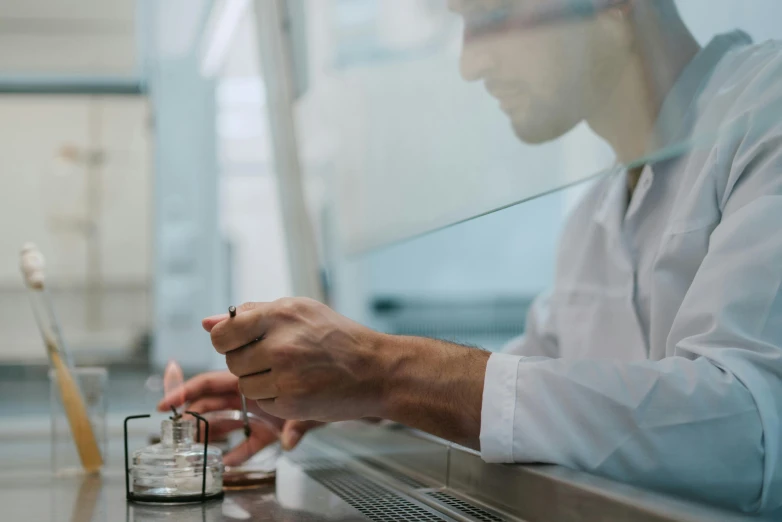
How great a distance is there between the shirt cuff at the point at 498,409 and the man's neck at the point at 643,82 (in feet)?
0.86

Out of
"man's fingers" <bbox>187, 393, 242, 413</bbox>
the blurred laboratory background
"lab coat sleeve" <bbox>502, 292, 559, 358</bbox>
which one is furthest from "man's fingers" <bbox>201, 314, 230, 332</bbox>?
the blurred laboratory background

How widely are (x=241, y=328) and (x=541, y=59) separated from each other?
43 cm

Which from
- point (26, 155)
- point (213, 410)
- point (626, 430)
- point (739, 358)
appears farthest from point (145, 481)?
point (26, 155)

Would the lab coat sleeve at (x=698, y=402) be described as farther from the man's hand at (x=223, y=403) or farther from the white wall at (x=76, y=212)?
the white wall at (x=76, y=212)

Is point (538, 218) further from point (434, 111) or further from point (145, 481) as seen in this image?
point (145, 481)

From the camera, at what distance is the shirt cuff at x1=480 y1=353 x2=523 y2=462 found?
894 mm

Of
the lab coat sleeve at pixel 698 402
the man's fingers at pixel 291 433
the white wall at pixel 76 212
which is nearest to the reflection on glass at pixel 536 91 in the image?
the lab coat sleeve at pixel 698 402

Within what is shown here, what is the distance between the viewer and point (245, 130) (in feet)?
9.38

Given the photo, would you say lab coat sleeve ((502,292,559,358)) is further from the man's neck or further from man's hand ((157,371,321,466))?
the man's neck

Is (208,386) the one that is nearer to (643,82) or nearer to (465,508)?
(465,508)

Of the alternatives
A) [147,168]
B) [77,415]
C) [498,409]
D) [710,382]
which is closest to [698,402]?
[710,382]

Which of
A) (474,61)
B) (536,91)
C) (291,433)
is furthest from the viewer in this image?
(291,433)

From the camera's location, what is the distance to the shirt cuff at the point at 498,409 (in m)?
0.89

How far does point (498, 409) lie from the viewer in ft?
2.95
